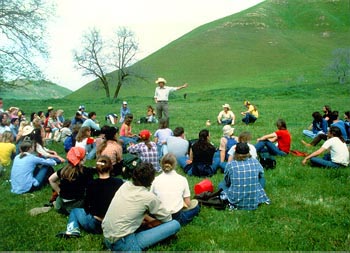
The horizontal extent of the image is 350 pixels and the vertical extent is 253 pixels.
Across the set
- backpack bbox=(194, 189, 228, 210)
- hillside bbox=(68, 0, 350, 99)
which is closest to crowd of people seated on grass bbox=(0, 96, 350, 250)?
Result: backpack bbox=(194, 189, 228, 210)

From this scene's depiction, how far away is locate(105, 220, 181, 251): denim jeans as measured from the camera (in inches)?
237

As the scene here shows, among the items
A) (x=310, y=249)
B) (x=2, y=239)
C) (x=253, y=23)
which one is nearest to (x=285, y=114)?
(x=310, y=249)

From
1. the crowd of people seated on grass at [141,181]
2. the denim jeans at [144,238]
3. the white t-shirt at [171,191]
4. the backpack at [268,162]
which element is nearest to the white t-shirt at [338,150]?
the crowd of people seated on grass at [141,181]

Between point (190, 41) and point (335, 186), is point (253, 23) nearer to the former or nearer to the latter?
point (190, 41)

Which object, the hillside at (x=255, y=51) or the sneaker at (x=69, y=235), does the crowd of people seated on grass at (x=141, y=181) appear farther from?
the hillside at (x=255, y=51)

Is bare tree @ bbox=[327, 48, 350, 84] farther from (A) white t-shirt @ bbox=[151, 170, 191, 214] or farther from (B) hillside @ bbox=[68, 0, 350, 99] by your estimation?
(A) white t-shirt @ bbox=[151, 170, 191, 214]

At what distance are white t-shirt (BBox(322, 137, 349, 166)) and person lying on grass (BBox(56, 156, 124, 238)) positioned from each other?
23.3 ft

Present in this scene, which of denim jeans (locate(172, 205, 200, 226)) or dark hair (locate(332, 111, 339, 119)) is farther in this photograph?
dark hair (locate(332, 111, 339, 119))

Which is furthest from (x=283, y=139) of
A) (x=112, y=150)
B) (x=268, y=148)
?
(x=112, y=150)

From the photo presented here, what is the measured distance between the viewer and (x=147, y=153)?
11.4 metres

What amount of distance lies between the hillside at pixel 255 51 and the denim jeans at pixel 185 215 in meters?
66.1

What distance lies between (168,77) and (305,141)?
84434mm

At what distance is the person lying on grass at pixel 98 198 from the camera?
22.6ft

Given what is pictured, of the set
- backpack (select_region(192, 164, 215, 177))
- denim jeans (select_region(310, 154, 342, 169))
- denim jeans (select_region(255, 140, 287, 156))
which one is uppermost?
denim jeans (select_region(255, 140, 287, 156))
